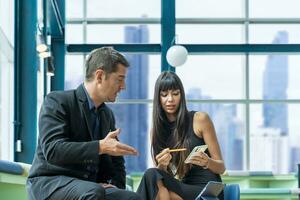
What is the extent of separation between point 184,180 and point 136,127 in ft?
21.9

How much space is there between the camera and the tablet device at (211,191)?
3043mm

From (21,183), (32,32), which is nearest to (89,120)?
(21,183)

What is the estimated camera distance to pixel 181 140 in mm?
3549

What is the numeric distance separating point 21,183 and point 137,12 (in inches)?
277

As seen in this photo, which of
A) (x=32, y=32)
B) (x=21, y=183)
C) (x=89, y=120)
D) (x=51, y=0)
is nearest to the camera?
(x=89, y=120)

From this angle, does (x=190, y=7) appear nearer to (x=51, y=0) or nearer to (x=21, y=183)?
(x=51, y=0)

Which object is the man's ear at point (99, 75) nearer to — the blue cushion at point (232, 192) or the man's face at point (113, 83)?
the man's face at point (113, 83)

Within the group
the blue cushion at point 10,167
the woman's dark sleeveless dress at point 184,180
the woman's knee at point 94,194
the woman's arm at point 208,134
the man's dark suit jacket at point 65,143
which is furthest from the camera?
the woman's arm at point 208,134

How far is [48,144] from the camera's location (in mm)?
2424

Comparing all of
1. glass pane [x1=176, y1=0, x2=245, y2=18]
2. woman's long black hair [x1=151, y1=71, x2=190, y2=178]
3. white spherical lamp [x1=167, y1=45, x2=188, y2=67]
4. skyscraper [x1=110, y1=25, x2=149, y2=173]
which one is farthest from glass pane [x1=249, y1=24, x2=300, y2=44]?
woman's long black hair [x1=151, y1=71, x2=190, y2=178]

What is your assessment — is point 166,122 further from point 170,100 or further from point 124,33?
point 124,33

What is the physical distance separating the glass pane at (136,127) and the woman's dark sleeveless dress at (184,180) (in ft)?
20.7

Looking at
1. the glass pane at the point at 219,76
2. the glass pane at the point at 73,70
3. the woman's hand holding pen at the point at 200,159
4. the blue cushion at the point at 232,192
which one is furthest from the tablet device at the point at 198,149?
the glass pane at the point at 219,76

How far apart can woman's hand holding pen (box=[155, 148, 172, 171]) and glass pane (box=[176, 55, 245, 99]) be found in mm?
6532
